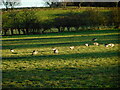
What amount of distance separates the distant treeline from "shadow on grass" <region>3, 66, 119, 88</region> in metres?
37.6

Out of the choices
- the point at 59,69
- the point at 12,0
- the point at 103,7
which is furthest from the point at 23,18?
the point at 59,69

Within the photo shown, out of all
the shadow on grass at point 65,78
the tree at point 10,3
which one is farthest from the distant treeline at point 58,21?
the shadow on grass at point 65,78

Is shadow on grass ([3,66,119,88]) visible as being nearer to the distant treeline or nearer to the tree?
the distant treeline

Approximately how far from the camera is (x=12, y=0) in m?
61.2

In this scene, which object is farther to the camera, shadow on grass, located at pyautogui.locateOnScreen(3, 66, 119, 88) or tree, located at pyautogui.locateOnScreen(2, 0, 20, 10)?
tree, located at pyautogui.locateOnScreen(2, 0, 20, 10)

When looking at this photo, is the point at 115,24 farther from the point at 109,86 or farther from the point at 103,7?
the point at 109,86

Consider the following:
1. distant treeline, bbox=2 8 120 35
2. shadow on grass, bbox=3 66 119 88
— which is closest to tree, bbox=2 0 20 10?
distant treeline, bbox=2 8 120 35

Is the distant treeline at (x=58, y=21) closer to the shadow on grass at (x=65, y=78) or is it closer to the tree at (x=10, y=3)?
the tree at (x=10, y=3)

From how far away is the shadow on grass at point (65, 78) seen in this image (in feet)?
22.0

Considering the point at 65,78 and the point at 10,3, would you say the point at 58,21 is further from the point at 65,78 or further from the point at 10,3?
the point at 65,78

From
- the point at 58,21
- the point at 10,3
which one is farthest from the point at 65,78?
the point at 10,3

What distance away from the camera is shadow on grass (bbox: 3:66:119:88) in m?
6.71

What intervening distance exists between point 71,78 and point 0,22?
151ft

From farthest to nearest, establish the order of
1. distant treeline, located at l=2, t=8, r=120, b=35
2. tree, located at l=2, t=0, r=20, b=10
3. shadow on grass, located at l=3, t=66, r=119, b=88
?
tree, located at l=2, t=0, r=20, b=10 < distant treeline, located at l=2, t=8, r=120, b=35 < shadow on grass, located at l=3, t=66, r=119, b=88
